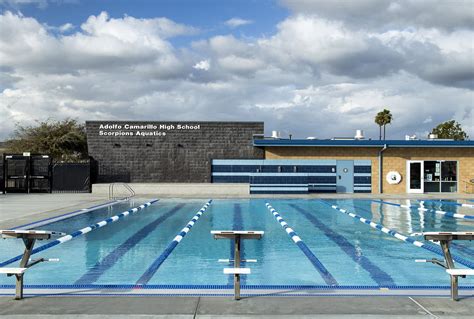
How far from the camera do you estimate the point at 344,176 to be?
2730 centimetres

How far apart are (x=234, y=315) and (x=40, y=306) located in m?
2.20

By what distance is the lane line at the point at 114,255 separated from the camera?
22.8 ft

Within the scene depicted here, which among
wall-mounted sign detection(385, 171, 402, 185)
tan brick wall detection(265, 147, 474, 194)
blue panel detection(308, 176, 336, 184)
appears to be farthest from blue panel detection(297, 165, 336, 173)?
wall-mounted sign detection(385, 171, 402, 185)

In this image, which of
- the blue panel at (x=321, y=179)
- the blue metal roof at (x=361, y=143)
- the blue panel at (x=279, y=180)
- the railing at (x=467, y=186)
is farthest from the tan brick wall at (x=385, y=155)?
the blue panel at (x=279, y=180)

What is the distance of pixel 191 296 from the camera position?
17.8 feet

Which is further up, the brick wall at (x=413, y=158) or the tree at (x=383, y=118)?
the tree at (x=383, y=118)

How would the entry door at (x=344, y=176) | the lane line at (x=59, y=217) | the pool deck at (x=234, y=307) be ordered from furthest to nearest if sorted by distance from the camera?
the entry door at (x=344, y=176) → the lane line at (x=59, y=217) → the pool deck at (x=234, y=307)

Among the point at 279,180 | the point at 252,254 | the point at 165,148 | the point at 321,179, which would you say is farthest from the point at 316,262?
the point at 165,148

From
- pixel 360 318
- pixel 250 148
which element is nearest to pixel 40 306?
pixel 360 318

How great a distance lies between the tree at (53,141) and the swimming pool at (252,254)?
30.4 m

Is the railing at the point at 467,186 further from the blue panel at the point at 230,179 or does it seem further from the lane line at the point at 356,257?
the lane line at the point at 356,257

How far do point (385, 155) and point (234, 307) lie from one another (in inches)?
960

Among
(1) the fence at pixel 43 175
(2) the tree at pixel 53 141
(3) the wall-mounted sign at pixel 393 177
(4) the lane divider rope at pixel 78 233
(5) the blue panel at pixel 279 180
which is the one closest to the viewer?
(4) the lane divider rope at pixel 78 233

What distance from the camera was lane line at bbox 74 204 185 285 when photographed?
6.96 meters
